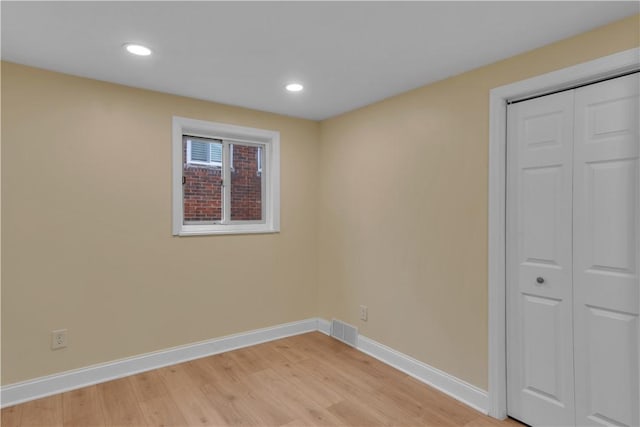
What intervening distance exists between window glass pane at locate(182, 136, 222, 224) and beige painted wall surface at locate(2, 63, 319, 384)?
263mm

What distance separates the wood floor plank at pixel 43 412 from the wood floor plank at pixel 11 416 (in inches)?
0.8

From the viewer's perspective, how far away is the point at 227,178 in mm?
3445

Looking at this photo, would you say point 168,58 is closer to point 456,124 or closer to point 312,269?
point 456,124

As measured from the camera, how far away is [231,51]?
216 centimetres

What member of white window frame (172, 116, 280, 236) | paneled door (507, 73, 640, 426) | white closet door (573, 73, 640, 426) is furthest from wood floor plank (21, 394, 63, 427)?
white closet door (573, 73, 640, 426)

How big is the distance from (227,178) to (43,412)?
7.23ft

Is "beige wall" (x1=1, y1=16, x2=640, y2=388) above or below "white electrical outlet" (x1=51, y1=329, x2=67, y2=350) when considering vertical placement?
above

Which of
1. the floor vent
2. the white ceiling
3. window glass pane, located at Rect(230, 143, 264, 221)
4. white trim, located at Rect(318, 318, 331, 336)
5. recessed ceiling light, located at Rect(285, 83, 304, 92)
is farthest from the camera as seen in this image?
white trim, located at Rect(318, 318, 331, 336)

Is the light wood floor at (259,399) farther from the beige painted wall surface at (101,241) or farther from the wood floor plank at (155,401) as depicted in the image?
the beige painted wall surface at (101,241)

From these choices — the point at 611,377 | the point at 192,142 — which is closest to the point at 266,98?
the point at 192,142

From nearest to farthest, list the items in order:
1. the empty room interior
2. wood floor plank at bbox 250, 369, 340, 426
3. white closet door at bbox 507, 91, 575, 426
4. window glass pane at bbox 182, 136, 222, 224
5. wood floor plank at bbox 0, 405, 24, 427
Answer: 1. the empty room interior
2. white closet door at bbox 507, 91, 575, 426
3. wood floor plank at bbox 0, 405, 24, 427
4. wood floor plank at bbox 250, 369, 340, 426
5. window glass pane at bbox 182, 136, 222, 224

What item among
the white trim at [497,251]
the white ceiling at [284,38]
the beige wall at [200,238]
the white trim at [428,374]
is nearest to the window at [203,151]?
the beige wall at [200,238]

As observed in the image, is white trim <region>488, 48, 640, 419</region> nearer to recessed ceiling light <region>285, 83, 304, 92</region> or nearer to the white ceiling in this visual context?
the white ceiling

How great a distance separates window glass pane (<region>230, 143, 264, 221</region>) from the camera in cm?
354
